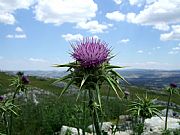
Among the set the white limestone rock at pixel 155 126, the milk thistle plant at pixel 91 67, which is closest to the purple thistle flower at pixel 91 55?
the milk thistle plant at pixel 91 67

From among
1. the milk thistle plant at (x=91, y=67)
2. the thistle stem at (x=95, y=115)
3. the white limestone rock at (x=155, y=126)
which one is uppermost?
the milk thistle plant at (x=91, y=67)

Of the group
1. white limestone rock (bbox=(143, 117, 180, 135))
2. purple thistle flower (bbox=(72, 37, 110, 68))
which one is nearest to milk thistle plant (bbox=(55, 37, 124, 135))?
purple thistle flower (bbox=(72, 37, 110, 68))

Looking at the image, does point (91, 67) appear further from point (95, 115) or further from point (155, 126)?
point (155, 126)

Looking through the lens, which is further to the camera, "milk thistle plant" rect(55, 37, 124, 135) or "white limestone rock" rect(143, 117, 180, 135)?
"white limestone rock" rect(143, 117, 180, 135)

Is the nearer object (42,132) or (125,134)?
(125,134)

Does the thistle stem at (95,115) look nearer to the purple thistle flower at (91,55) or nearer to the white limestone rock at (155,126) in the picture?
the purple thistle flower at (91,55)

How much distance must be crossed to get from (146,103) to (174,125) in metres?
7.85

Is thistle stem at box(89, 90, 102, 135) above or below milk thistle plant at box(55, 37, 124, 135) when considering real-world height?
below

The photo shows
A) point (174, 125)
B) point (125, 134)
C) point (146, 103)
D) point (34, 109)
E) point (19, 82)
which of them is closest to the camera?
point (146, 103)

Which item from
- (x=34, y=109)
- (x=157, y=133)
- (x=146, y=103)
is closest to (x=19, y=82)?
(x=146, y=103)

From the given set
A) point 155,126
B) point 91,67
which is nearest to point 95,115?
point 91,67

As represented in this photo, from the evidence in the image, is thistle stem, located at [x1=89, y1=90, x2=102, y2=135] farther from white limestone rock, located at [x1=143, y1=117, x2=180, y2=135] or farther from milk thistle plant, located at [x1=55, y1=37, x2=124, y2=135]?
white limestone rock, located at [x1=143, y1=117, x2=180, y2=135]

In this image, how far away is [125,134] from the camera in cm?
1404

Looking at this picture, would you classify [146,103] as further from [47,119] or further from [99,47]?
[47,119]
